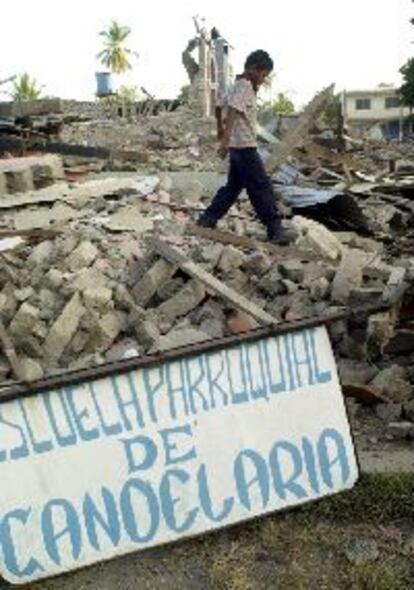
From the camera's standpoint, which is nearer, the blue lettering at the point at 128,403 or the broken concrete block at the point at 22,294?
the blue lettering at the point at 128,403

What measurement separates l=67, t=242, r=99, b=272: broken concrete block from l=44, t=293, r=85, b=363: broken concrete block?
30.7 inches

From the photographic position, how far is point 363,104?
82062 millimetres

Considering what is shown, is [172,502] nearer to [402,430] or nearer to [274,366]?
[274,366]

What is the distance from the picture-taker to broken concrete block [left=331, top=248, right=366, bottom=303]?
637 centimetres

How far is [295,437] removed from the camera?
3998mm

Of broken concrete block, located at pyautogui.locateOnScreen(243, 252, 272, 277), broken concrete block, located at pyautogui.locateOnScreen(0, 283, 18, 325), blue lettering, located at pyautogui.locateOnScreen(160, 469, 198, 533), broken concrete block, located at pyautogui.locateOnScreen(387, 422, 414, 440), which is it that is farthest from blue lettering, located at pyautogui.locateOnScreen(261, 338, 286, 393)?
broken concrete block, located at pyautogui.locateOnScreen(243, 252, 272, 277)

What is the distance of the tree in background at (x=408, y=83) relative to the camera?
4344 centimetres

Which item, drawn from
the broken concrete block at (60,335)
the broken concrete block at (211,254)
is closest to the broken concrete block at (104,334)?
the broken concrete block at (60,335)

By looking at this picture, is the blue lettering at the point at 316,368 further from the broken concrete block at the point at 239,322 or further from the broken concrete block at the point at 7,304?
the broken concrete block at the point at 7,304

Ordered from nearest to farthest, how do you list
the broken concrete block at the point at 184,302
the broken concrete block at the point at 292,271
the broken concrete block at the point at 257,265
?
the broken concrete block at the point at 184,302 < the broken concrete block at the point at 292,271 < the broken concrete block at the point at 257,265

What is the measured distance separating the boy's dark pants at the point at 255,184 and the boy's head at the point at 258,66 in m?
0.63

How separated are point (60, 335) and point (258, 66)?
10.0ft

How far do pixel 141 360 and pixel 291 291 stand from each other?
3.01m

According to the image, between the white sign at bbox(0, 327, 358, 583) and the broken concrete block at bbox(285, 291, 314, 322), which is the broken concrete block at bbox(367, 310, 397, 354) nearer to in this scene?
the broken concrete block at bbox(285, 291, 314, 322)
